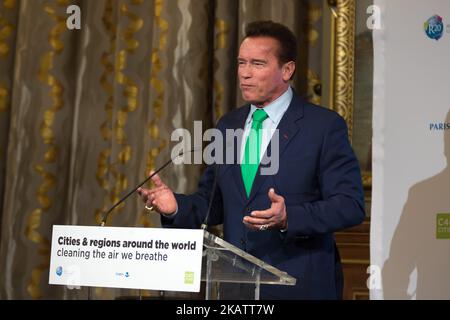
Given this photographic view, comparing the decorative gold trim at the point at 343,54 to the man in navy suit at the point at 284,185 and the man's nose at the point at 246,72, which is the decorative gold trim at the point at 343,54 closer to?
the man in navy suit at the point at 284,185

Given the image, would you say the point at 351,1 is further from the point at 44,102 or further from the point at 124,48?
the point at 44,102

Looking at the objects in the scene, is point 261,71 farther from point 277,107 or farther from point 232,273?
point 232,273

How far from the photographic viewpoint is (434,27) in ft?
11.7

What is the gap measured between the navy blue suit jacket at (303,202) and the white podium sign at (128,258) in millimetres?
445

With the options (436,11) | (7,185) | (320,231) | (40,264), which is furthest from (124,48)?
(320,231)

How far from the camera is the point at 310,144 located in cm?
292

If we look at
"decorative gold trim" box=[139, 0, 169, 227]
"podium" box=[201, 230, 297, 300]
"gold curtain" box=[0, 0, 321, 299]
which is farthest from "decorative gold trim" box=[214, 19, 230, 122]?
"podium" box=[201, 230, 297, 300]

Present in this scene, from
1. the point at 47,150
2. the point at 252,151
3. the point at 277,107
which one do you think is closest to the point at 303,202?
the point at 252,151

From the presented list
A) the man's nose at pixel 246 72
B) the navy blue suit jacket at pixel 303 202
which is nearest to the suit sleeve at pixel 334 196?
the navy blue suit jacket at pixel 303 202

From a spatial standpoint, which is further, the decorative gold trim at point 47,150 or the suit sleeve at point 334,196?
the decorative gold trim at point 47,150

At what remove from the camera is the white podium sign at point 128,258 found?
88.4 inches

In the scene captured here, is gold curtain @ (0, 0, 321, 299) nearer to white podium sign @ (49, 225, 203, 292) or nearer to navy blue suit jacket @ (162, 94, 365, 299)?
Answer: navy blue suit jacket @ (162, 94, 365, 299)

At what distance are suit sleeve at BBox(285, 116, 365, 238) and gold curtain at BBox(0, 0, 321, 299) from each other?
4.29 ft

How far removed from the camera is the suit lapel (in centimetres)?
290
